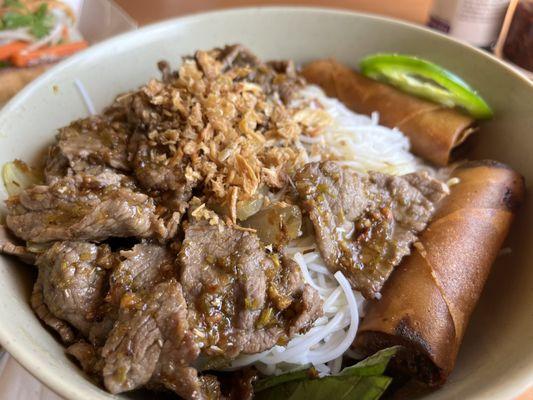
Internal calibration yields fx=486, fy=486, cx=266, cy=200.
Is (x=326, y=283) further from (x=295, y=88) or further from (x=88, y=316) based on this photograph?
(x=295, y=88)

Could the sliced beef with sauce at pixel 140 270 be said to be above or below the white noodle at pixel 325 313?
above

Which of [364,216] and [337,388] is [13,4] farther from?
[337,388]

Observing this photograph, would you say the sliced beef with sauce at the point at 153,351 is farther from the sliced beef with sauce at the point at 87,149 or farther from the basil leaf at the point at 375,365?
the sliced beef with sauce at the point at 87,149

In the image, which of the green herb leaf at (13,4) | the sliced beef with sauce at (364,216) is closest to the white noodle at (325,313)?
the sliced beef with sauce at (364,216)

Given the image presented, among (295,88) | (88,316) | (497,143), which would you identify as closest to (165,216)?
(88,316)

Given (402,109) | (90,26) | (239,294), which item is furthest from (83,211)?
(90,26)

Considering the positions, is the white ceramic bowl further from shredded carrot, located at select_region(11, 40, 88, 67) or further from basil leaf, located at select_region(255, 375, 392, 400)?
shredded carrot, located at select_region(11, 40, 88, 67)

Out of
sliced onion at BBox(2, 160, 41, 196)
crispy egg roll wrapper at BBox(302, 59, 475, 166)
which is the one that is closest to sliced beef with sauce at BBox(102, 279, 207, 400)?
sliced onion at BBox(2, 160, 41, 196)
